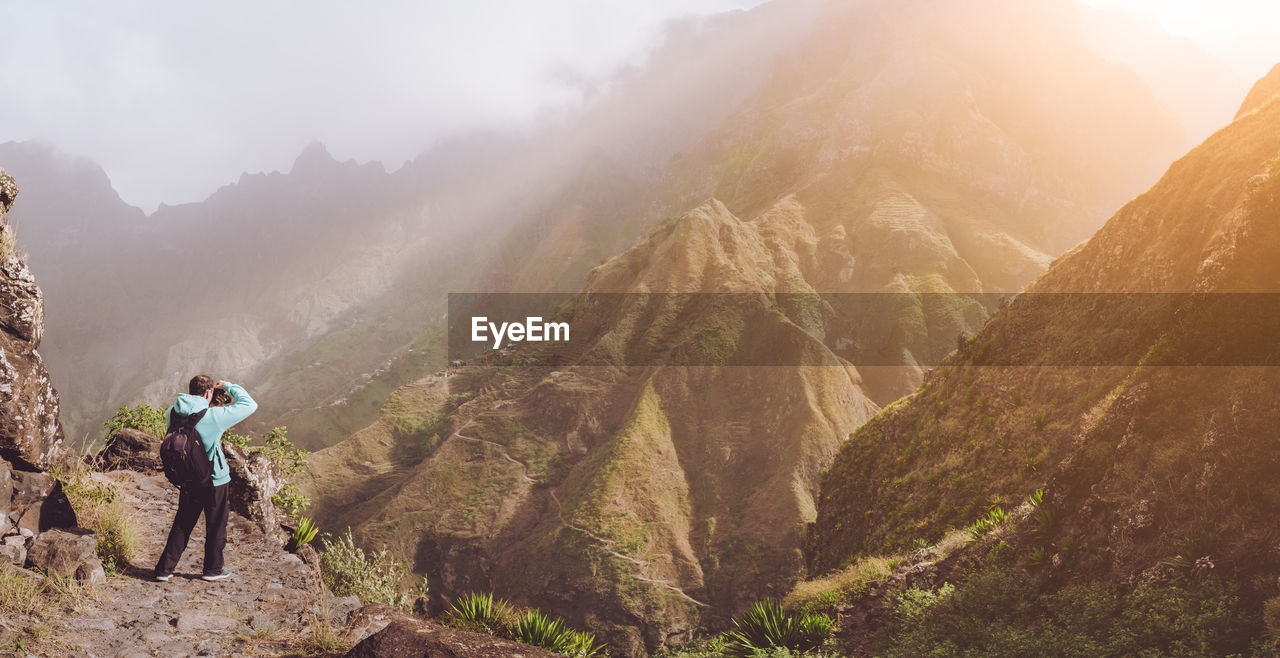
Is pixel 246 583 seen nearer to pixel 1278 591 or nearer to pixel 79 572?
pixel 79 572

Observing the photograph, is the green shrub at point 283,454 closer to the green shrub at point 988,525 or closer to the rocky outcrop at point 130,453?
the rocky outcrop at point 130,453

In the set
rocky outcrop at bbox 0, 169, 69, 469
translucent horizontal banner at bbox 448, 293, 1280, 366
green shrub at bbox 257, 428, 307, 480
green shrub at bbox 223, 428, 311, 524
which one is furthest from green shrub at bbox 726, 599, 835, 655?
translucent horizontal banner at bbox 448, 293, 1280, 366

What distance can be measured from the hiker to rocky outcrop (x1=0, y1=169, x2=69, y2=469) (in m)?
1.53

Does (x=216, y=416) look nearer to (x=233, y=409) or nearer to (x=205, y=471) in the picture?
(x=233, y=409)

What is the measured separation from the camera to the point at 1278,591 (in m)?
7.27

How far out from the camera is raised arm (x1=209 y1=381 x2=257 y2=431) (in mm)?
7512

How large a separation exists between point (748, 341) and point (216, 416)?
283 ft

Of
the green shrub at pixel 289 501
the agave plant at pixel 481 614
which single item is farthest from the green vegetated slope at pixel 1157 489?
the green shrub at pixel 289 501

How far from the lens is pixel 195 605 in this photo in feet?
24.5

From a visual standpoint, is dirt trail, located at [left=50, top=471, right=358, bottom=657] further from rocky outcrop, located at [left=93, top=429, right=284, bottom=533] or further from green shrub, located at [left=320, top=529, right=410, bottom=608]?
green shrub, located at [left=320, top=529, right=410, bottom=608]

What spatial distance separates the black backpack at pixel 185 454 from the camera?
7258mm

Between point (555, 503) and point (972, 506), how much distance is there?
2422 inches

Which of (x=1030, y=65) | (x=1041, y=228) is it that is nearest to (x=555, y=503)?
(x=1041, y=228)

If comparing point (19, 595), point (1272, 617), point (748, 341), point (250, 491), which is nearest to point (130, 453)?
point (250, 491)
